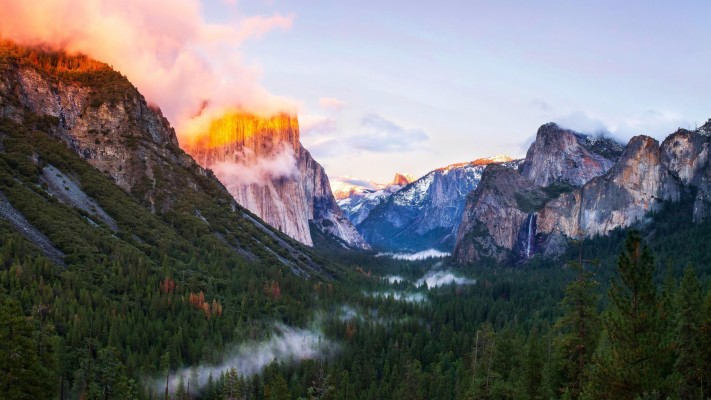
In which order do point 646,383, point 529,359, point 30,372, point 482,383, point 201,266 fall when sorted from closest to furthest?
point 646,383, point 30,372, point 482,383, point 529,359, point 201,266

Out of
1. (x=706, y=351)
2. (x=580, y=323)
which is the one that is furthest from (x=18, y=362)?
(x=706, y=351)

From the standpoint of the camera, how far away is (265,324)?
481 ft

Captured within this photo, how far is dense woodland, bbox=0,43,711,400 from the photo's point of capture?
37.7 m

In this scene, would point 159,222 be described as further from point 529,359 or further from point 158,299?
point 529,359

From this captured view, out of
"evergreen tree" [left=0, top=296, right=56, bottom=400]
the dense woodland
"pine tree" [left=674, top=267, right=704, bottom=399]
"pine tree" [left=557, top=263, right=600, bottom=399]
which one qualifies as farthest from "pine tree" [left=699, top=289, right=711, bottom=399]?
"evergreen tree" [left=0, top=296, right=56, bottom=400]

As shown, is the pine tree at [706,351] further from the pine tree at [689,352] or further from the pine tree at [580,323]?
the pine tree at [580,323]

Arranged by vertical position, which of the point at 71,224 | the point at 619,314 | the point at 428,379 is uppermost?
the point at 71,224

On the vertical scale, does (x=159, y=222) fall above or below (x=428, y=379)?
above

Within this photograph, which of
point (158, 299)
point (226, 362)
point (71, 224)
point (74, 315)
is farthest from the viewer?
point (71, 224)

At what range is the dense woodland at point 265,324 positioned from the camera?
37656 millimetres

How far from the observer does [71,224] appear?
501ft

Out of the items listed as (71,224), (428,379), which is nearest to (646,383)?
(428,379)

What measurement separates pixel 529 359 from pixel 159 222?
155m

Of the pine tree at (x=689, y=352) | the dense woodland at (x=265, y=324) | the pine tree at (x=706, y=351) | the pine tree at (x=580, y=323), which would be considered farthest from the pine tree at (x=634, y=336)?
the pine tree at (x=580, y=323)
